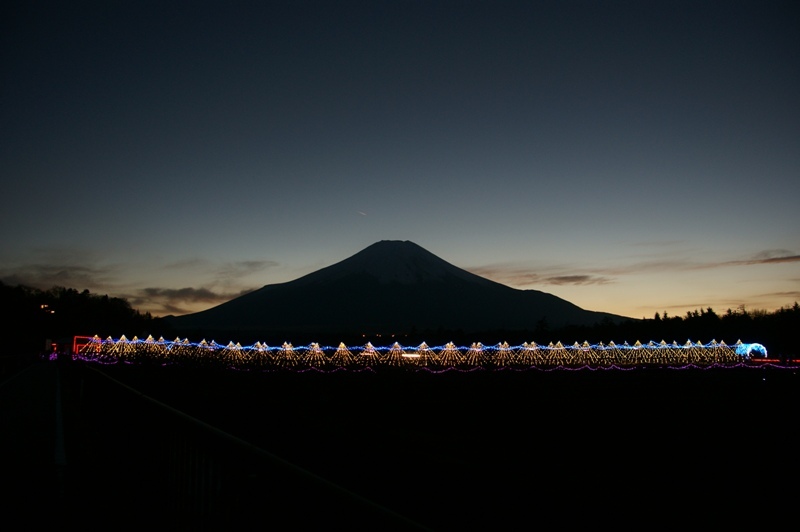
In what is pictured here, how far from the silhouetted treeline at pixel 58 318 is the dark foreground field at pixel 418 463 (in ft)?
269

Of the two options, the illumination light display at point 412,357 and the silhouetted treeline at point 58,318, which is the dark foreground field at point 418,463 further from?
the silhouetted treeline at point 58,318

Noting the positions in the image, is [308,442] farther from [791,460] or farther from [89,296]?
[89,296]

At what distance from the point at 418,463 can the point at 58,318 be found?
13431cm

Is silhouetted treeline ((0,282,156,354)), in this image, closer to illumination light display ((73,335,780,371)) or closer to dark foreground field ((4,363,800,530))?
illumination light display ((73,335,780,371))

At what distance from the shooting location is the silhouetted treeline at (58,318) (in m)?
99.2

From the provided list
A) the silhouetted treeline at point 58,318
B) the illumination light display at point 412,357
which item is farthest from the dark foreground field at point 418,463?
the silhouetted treeline at point 58,318

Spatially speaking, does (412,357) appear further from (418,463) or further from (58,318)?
(58,318)

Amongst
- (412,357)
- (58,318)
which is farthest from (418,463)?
(58,318)

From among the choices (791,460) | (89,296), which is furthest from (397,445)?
(89,296)

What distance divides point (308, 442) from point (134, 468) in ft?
20.0

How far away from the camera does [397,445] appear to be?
12.7 m

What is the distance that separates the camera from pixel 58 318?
12706 centimetres

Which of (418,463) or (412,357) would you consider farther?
(412,357)

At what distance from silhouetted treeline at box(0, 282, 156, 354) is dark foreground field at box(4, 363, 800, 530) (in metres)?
82.0
